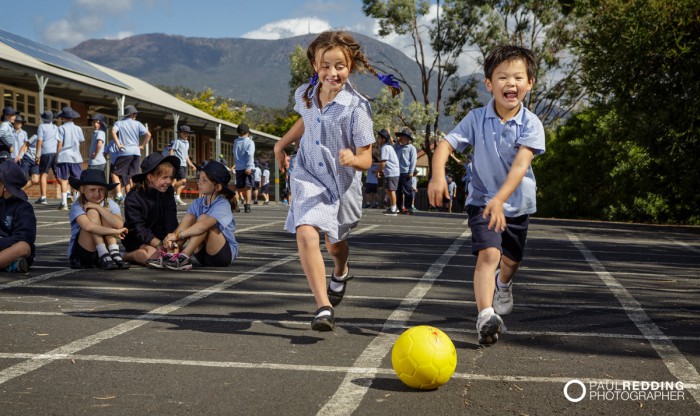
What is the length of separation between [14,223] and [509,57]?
4992mm

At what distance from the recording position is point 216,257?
8.74 metres

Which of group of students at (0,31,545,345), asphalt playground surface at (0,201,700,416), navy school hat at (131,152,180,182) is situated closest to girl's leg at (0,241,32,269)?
asphalt playground surface at (0,201,700,416)

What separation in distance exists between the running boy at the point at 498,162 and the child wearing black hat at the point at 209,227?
3.68 meters

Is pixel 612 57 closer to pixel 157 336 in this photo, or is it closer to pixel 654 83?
pixel 654 83

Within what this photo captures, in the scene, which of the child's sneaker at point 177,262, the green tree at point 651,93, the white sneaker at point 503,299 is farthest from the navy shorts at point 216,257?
the green tree at point 651,93

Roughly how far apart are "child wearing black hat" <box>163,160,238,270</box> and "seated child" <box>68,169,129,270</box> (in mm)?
501

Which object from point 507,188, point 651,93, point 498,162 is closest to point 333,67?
point 498,162

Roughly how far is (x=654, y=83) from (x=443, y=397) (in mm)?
17743

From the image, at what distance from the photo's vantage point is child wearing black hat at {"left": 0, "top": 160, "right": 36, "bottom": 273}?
Result: 784 cm

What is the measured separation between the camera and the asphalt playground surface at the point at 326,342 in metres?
3.77

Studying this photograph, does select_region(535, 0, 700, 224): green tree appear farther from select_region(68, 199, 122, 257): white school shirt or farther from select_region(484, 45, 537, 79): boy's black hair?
select_region(484, 45, 537, 79): boy's black hair

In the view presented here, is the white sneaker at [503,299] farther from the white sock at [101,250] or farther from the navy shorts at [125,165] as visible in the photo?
the navy shorts at [125,165]

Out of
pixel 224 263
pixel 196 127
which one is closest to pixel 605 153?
pixel 224 263

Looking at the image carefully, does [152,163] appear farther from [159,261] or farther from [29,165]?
[29,165]
